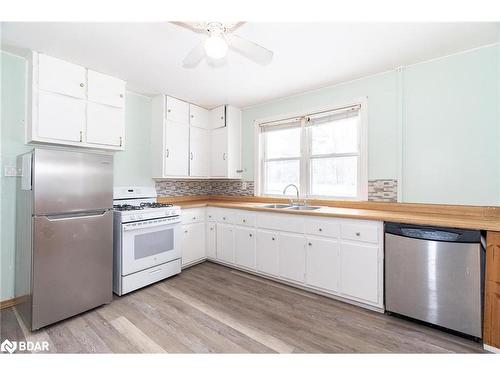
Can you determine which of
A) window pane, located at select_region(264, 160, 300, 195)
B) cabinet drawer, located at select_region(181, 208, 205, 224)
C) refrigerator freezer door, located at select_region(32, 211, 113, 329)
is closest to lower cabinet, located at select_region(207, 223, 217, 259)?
cabinet drawer, located at select_region(181, 208, 205, 224)

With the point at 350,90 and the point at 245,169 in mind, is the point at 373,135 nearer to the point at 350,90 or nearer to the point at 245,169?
the point at 350,90

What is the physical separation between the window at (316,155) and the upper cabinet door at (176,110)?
3.92 feet

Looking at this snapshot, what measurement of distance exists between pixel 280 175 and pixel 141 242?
6.98ft

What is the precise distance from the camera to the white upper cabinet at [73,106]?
6.99 feet

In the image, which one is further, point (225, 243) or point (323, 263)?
point (225, 243)

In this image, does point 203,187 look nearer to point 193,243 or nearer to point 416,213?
point 193,243

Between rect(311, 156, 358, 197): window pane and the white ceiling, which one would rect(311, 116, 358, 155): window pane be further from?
the white ceiling

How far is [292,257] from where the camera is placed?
2623 mm

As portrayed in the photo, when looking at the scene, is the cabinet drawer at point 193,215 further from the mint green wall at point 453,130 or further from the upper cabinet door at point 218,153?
the mint green wall at point 453,130

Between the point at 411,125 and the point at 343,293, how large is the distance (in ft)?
6.26

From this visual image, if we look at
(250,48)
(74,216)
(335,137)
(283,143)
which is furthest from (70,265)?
(335,137)

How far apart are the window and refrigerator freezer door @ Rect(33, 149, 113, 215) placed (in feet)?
7.21

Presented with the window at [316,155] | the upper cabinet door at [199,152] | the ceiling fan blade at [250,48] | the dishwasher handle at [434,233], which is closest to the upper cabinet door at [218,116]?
the upper cabinet door at [199,152]
